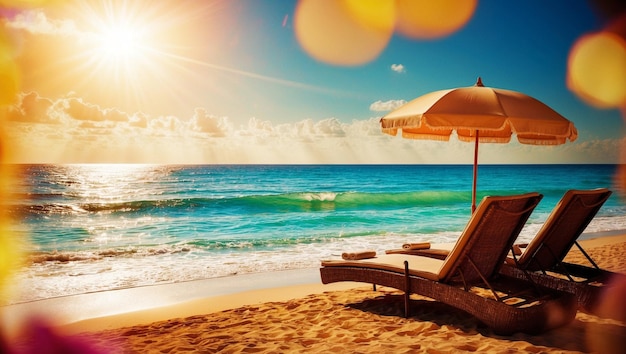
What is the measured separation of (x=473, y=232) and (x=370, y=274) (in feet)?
4.28

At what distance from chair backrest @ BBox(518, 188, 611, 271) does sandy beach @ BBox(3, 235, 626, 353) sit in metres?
0.69

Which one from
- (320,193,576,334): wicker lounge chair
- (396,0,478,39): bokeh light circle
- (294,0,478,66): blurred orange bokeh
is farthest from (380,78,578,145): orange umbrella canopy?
(396,0,478,39): bokeh light circle

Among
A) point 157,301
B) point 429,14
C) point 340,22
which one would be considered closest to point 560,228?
point 157,301

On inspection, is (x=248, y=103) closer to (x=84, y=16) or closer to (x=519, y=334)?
(x=84, y=16)

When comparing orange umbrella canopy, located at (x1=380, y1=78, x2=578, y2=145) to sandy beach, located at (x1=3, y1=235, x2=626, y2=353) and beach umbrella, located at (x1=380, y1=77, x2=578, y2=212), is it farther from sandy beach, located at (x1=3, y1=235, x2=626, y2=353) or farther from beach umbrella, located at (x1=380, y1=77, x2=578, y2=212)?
sandy beach, located at (x1=3, y1=235, x2=626, y2=353)

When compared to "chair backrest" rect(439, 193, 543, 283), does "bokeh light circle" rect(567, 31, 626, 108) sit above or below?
above

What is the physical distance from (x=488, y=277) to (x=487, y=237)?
617mm

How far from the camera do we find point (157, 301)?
684 centimetres

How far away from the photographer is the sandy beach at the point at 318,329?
403 cm

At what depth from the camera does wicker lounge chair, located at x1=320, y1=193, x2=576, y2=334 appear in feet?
13.5

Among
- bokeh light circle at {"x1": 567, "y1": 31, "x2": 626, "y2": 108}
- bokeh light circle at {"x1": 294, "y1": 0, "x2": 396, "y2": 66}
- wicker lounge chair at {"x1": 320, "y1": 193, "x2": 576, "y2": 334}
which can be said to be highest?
bokeh light circle at {"x1": 294, "y1": 0, "x2": 396, "y2": 66}

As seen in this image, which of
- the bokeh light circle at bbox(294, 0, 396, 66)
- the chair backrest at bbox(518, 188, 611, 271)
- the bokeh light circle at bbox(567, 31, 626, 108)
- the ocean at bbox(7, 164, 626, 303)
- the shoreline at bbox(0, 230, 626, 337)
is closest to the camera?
the chair backrest at bbox(518, 188, 611, 271)

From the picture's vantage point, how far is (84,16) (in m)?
34.9

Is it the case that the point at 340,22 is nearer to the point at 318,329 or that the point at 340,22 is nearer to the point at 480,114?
the point at 480,114
